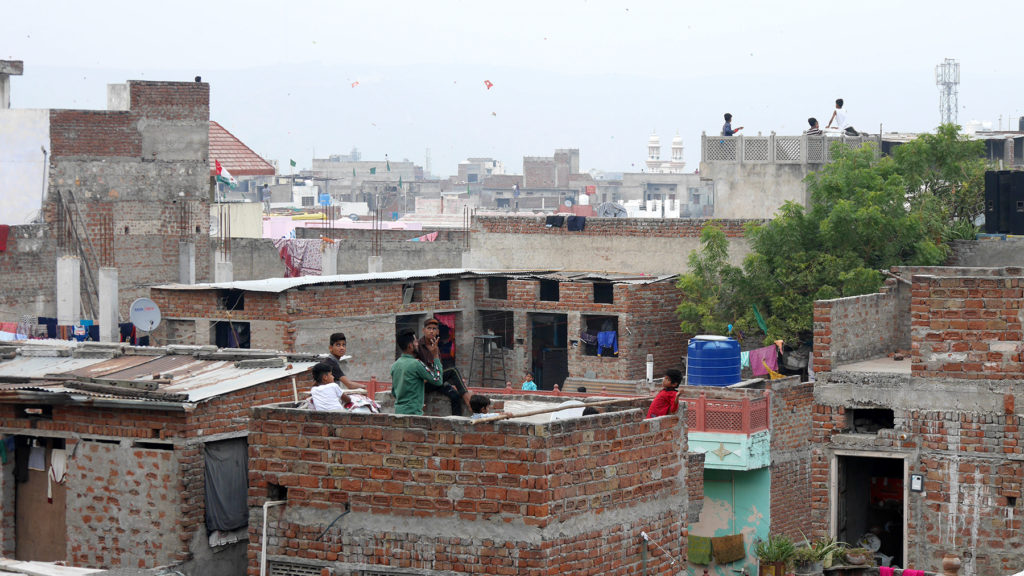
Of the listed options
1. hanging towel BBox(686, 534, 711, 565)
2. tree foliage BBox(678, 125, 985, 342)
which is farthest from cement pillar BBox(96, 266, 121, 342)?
hanging towel BBox(686, 534, 711, 565)

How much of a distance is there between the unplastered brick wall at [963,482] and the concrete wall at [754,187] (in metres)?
20.2

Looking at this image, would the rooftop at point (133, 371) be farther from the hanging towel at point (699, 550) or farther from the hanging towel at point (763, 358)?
the hanging towel at point (763, 358)

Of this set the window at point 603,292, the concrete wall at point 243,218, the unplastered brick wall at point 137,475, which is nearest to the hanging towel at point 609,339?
the window at point 603,292

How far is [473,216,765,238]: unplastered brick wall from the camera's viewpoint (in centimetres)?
3319

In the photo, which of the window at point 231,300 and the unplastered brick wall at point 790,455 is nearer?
the unplastered brick wall at point 790,455

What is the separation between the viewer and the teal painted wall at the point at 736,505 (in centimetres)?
2041

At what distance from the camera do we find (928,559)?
15023 mm

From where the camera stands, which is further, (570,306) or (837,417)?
(570,306)

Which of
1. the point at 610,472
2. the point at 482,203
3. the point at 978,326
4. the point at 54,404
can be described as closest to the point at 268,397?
Answer: the point at 54,404

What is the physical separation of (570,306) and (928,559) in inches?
658

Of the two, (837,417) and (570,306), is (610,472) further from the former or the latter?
(570,306)

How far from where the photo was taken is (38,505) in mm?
14555

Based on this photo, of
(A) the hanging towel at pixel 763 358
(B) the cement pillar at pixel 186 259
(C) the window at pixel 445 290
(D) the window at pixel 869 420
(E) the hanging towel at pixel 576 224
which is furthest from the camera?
(B) the cement pillar at pixel 186 259

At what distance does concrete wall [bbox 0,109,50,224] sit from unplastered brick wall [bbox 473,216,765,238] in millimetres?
10408
